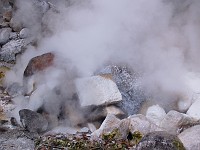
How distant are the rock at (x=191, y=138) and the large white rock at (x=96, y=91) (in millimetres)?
1508

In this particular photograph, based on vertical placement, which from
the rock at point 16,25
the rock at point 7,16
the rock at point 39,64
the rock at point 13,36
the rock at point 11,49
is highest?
the rock at point 7,16

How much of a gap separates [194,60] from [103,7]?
9.07ft

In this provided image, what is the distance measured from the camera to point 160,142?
190 inches

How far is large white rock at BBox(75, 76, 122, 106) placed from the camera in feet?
21.5

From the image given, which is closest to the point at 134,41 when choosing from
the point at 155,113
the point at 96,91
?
the point at 96,91

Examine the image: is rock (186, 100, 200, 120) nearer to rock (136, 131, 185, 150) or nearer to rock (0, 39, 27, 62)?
rock (136, 131, 185, 150)

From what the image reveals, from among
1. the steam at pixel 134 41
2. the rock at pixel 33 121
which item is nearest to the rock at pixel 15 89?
the steam at pixel 134 41

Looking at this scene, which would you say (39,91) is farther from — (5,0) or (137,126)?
(5,0)

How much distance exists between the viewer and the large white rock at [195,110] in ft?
20.8

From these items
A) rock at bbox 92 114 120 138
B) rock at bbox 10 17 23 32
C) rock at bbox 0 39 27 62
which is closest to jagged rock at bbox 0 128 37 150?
rock at bbox 92 114 120 138

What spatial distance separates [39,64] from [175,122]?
3.22 meters

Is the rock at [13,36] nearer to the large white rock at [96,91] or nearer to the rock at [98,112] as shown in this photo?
the large white rock at [96,91]

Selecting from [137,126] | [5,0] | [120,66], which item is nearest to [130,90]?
[120,66]

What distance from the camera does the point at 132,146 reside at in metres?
5.61
